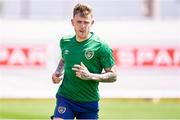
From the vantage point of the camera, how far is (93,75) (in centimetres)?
785

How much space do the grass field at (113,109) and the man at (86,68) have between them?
6.31 metres

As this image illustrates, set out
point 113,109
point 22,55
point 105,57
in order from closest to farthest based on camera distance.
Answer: point 105,57 → point 113,109 → point 22,55

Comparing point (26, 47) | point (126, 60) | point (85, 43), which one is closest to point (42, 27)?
point (26, 47)

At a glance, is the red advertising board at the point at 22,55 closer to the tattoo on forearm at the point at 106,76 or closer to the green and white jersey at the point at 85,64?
the green and white jersey at the point at 85,64

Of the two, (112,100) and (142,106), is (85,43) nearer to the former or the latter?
(142,106)

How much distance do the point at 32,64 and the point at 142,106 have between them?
3362mm

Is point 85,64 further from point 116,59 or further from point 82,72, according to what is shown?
point 116,59

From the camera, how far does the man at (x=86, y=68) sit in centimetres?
807

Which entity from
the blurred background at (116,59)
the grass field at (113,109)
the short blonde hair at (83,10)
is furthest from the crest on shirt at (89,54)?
the blurred background at (116,59)

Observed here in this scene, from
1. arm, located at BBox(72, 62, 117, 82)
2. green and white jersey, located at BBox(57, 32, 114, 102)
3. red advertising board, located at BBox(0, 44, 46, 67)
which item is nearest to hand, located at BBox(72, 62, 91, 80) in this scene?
arm, located at BBox(72, 62, 117, 82)

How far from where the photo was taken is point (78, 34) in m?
8.14

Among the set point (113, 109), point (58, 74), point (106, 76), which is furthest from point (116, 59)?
point (106, 76)

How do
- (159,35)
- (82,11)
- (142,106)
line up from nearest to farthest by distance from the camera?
(82,11) < (142,106) < (159,35)

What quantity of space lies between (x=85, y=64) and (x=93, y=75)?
32cm
